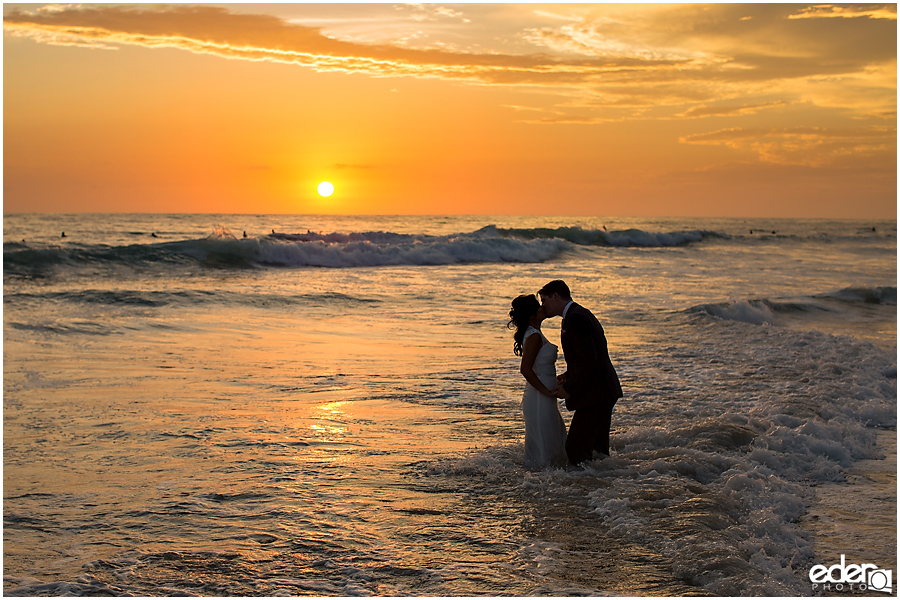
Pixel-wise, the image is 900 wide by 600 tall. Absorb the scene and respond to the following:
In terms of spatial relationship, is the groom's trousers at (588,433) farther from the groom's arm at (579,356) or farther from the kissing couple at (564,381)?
the groom's arm at (579,356)

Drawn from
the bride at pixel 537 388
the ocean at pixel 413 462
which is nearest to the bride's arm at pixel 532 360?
the bride at pixel 537 388

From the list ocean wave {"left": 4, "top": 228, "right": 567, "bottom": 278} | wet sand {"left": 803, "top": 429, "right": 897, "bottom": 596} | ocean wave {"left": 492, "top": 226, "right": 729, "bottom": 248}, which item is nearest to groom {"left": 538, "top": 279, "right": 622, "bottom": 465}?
wet sand {"left": 803, "top": 429, "right": 897, "bottom": 596}

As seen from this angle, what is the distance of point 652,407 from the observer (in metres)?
9.23

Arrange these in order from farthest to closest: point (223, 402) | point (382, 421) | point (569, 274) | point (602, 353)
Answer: point (569, 274), point (223, 402), point (382, 421), point (602, 353)

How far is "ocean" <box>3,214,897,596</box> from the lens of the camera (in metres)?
4.73

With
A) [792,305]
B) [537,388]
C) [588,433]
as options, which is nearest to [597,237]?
[792,305]

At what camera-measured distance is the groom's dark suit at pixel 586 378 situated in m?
6.12

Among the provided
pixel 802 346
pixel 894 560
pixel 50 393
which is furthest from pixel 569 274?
pixel 894 560

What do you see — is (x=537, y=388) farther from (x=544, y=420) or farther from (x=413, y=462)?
Result: (x=413, y=462)

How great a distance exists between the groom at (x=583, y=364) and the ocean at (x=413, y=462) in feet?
1.67

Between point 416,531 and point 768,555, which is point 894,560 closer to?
point 768,555

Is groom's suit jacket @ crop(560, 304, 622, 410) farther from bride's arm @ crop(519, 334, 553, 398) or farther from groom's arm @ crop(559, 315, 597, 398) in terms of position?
bride's arm @ crop(519, 334, 553, 398)

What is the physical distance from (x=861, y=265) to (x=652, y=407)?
36.8 m

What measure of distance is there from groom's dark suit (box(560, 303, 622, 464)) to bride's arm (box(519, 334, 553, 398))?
7.9 inches
